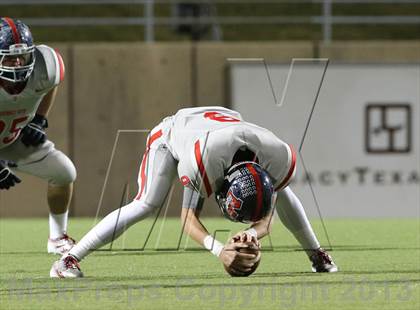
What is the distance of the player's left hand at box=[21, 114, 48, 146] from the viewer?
7.56 metres

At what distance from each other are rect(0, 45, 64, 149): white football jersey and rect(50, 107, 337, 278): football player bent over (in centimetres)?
118

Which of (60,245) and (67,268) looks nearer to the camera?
(67,268)

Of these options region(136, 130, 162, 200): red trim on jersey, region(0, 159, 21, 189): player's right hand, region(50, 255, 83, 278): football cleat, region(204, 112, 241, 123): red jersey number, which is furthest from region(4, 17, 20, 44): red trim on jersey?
region(50, 255, 83, 278): football cleat

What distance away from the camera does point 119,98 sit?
1315 cm

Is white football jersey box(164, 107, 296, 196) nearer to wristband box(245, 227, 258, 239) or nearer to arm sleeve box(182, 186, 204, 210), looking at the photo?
arm sleeve box(182, 186, 204, 210)

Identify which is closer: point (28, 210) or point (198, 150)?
point (198, 150)

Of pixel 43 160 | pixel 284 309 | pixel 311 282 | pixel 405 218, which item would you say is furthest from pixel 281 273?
pixel 405 218

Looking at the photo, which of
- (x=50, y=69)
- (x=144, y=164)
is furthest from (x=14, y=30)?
(x=144, y=164)

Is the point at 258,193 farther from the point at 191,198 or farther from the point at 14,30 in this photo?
the point at 14,30

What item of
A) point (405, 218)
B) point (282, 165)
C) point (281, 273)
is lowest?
point (405, 218)

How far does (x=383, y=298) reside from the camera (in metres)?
5.25

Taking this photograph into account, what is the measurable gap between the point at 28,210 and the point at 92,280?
7.13 meters

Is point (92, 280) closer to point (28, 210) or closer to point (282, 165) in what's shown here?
point (282, 165)

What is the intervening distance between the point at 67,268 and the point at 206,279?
791mm
